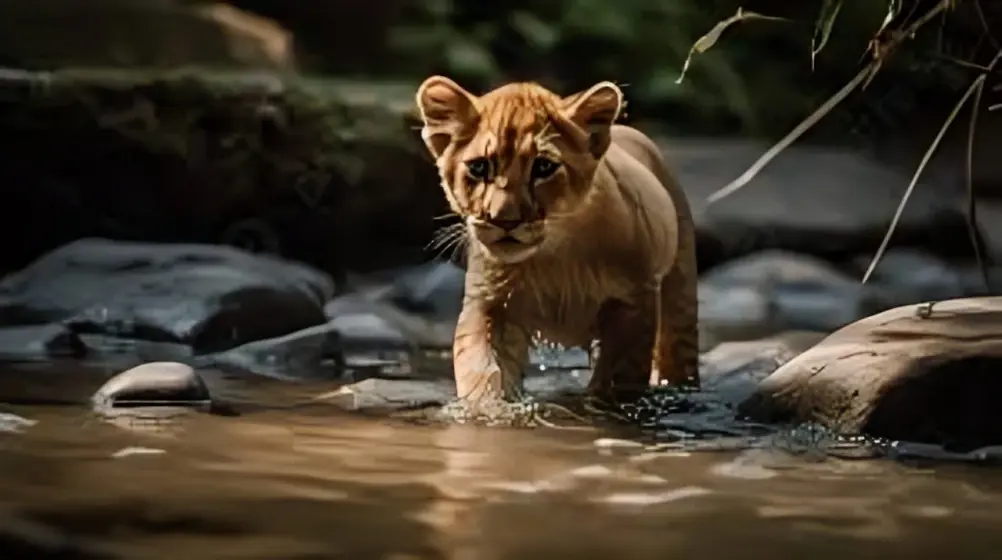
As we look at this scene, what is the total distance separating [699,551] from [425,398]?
1792 millimetres

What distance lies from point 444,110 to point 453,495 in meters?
1.34

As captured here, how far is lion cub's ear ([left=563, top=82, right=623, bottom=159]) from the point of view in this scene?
3756 millimetres

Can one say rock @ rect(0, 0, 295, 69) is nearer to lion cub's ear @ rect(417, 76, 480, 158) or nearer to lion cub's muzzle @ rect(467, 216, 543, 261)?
lion cub's ear @ rect(417, 76, 480, 158)

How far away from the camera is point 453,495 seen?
263cm

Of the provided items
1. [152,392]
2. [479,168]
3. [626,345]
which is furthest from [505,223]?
[152,392]

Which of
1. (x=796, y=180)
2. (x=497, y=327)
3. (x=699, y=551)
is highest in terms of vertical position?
(x=796, y=180)

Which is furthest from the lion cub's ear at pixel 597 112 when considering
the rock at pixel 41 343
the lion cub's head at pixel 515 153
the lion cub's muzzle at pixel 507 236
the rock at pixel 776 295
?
the rock at pixel 776 295

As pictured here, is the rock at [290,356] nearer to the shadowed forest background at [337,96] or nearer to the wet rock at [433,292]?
the wet rock at [433,292]

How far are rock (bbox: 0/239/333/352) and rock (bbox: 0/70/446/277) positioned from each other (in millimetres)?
794

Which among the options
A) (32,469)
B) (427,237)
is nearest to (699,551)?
(32,469)

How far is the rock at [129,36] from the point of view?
7.43 metres

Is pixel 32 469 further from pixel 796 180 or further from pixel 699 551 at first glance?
pixel 796 180

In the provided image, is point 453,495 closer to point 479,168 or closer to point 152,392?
point 479,168

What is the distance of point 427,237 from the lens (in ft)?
25.1
